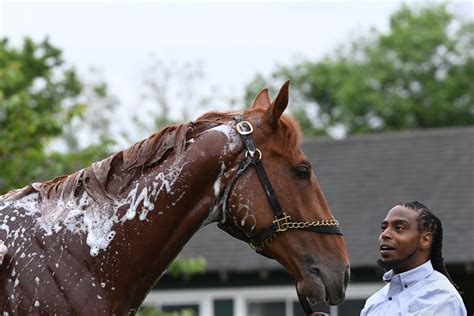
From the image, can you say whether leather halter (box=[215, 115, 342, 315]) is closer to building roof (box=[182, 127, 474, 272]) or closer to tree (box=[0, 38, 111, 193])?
tree (box=[0, 38, 111, 193])

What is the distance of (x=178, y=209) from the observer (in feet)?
15.2

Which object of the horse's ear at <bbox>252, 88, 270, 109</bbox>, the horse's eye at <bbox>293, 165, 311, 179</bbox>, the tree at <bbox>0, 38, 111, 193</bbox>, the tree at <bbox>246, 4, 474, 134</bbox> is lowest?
the tree at <bbox>246, 4, 474, 134</bbox>

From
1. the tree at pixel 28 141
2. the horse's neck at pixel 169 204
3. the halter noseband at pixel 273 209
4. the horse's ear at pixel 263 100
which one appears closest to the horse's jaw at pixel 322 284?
the halter noseband at pixel 273 209

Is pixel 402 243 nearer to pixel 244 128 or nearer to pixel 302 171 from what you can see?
pixel 302 171

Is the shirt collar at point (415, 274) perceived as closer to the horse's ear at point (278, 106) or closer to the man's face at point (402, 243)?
the man's face at point (402, 243)

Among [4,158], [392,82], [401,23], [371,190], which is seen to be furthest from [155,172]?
[401,23]

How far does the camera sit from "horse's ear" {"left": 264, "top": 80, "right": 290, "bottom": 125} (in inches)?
182

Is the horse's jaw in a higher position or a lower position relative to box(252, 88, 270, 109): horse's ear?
lower

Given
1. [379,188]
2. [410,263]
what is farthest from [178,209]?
[379,188]

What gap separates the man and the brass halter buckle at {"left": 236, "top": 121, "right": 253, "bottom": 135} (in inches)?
34.5

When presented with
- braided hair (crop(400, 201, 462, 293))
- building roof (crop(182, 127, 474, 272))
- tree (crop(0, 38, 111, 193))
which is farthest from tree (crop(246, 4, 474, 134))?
braided hair (crop(400, 201, 462, 293))

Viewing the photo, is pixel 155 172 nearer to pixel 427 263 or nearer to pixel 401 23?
pixel 427 263

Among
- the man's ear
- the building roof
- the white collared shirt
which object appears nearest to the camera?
the white collared shirt

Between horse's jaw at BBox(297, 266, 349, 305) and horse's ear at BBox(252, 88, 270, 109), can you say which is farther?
horse's ear at BBox(252, 88, 270, 109)
